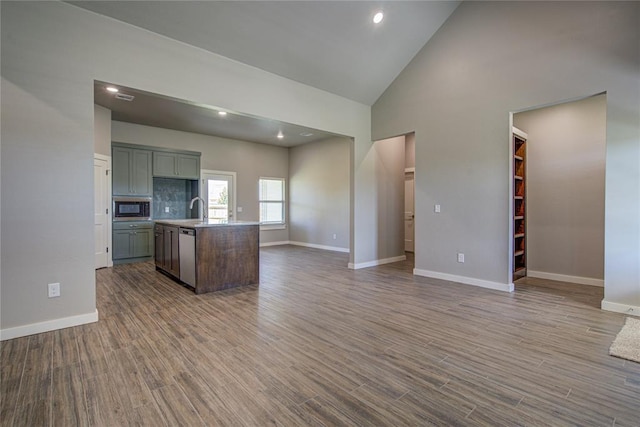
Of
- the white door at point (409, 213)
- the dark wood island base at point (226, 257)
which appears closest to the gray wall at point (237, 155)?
the white door at point (409, 213)

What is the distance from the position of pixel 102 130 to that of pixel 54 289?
383cm

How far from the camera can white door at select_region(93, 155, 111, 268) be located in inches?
223

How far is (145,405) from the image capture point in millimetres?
1814

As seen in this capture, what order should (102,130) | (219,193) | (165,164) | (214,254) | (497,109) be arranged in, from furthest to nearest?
(219,193)
(165,164)
(102,130)
(497,109)
(214,254)

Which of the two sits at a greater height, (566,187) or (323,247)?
(566,187)

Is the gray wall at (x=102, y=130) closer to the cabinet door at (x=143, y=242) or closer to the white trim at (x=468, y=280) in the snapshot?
the cabinet door at (x=143, y=242)

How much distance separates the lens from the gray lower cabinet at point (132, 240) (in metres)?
6.17

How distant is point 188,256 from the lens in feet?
14.3

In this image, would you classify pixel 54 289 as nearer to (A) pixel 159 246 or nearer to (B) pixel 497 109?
(A) pixel 159 246

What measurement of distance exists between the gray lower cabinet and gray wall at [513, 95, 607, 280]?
7.31 m

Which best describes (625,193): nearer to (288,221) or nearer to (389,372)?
(389,372)

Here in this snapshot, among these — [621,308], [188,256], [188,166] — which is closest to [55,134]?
[188,256]

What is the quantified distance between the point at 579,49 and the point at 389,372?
4292mm

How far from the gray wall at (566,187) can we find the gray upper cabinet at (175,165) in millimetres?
6793
